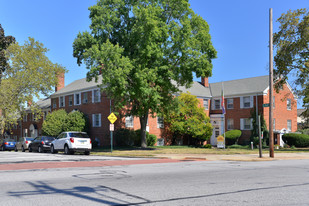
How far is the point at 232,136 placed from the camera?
4119 centimetres

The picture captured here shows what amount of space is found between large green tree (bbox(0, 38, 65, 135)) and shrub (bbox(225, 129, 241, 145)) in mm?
23808

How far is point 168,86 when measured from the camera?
29.2 metres

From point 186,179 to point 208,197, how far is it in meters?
3.02

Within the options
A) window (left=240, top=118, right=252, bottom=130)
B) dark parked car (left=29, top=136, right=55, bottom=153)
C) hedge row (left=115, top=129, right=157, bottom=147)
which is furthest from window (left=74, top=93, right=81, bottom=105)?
window (left=240, top=118, right=252, bottom=130)

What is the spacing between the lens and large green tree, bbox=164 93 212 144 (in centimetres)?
3841

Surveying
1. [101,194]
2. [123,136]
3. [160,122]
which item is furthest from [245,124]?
[101,194]

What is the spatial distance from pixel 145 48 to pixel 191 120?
47.2ft

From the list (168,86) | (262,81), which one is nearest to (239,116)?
(262,81)

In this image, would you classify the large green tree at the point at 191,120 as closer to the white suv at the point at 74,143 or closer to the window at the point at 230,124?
the window at the point at 230,124

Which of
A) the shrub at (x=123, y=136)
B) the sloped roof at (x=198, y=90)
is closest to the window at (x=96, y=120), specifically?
the shrub at (x=123, y=136)

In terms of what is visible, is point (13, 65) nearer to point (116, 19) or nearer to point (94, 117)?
point (94, 117)

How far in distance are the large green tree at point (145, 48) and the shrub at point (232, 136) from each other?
46.5 ft

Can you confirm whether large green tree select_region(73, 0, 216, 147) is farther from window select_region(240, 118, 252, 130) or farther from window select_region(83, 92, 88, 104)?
window select_region(240, 118, 252, 130)

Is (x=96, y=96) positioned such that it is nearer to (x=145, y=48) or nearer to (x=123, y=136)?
(x=123, y=136)
